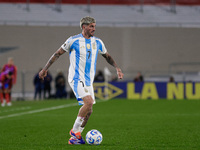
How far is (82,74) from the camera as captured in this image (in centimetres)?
742

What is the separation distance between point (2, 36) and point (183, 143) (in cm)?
2526

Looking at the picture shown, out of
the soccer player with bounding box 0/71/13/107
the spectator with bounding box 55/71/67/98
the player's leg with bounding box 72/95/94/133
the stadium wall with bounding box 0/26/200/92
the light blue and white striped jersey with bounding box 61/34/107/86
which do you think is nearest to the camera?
the player's leg with bounding box 72/95/94/133

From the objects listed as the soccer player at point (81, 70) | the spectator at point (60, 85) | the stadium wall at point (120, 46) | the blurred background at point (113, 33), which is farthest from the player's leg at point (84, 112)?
the stadium wall at point (120, 46)

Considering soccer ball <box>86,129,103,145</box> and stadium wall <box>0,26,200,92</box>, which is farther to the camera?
stadium wall <box>0,26,200,92</box>

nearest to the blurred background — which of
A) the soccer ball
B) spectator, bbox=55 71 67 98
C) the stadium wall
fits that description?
the stadium wall

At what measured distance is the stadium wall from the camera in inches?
1223

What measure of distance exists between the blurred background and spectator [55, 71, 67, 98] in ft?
10.1

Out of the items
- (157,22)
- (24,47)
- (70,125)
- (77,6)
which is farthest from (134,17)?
(70,125)

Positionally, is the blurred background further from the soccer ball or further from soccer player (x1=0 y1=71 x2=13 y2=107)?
the soccer ball

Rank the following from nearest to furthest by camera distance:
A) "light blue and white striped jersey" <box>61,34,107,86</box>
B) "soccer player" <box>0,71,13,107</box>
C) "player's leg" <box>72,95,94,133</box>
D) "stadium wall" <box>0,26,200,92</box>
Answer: "player's leg" <box>72,95,94,133</box>, "light blue and white striped jersey" <box>61,34,107,86</box>, "soccer player" <box>0,71,13,107</box>, "stadium wall" <box>0,26,200,92</box>

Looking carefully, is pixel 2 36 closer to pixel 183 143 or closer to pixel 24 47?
pixel 24 47

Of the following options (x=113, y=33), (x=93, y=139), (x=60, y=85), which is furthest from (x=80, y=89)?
(x=113, y=33)

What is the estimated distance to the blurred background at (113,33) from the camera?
31.2 m

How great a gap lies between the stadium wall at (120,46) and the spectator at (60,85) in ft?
11.9
